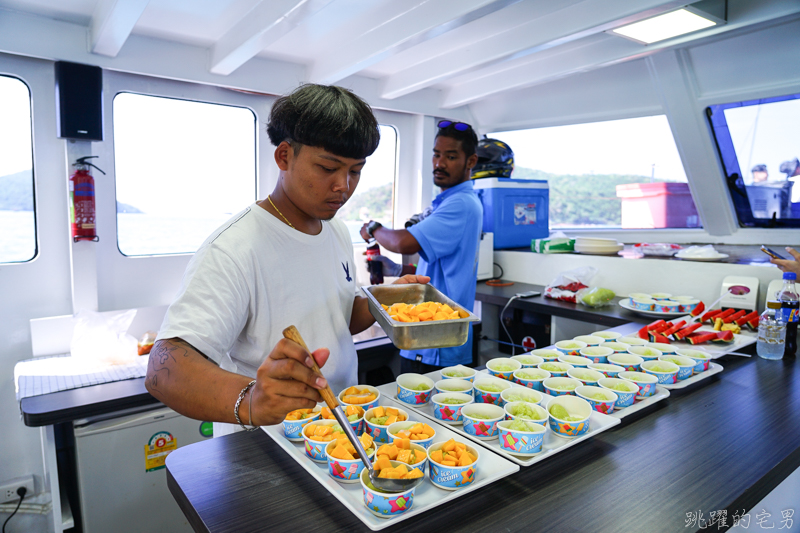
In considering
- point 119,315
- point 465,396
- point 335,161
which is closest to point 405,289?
point 465,396

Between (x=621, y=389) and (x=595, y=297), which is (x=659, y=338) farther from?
(x=595, y=297)

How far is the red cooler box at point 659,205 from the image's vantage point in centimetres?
367

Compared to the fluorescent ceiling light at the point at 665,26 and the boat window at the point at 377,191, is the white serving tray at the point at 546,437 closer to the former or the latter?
the fluorescent ceiling light at the point at 665,26

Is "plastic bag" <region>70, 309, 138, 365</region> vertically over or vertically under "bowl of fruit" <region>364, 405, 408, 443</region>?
under

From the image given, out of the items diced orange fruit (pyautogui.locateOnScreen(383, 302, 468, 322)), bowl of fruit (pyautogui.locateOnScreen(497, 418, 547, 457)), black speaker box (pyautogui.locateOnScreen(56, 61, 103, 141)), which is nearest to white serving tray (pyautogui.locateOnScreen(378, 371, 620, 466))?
bowl of fruit (pyautogui.locateOnScreen(497, 418, 547, 457))

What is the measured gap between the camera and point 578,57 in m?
3.13

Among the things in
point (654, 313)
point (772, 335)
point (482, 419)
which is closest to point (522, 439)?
point (482, 419)

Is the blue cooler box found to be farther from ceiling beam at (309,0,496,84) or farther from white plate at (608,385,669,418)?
white plate at (608,385,669,418)

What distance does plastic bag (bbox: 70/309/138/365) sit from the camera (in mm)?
2424

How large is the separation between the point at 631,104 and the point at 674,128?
0.37 meters

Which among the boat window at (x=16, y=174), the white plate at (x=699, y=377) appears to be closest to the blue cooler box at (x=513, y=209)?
the white plate at (x=699, y=377)

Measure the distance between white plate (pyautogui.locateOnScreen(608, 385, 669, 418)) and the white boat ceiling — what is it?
1576 mm

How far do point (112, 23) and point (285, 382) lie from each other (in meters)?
2.12

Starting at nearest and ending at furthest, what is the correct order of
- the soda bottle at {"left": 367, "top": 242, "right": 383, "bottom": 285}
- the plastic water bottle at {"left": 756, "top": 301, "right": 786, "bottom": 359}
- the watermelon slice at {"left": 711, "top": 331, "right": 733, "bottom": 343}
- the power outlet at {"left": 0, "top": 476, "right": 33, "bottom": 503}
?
the plastic water bottle at {"left": 756, "top": 301, "right": 786, "bottom": 359} → the watermelon slice at {"left": 711, "top": 331, "right": 733, "bottom": 343} → the power outlet at {"left": 0, "top": 476, "right": 33, "bottom": 503} → the soda bottle at {"left": 367, "top": 242, "right": 383, "bottom": 285}
